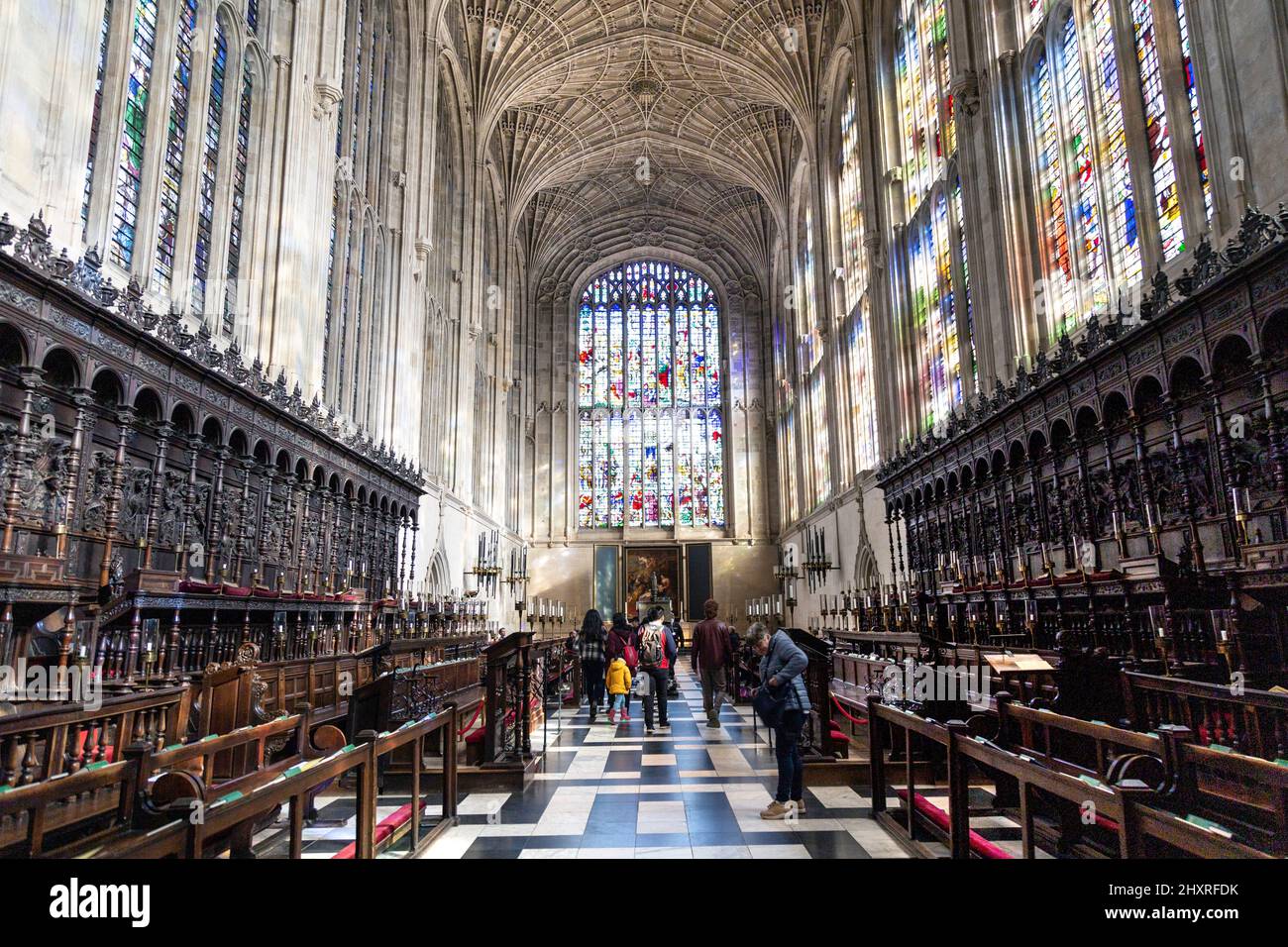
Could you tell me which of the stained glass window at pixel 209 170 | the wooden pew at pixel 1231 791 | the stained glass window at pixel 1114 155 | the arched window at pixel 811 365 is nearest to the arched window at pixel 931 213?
the stained glass window at pixel 1114 155

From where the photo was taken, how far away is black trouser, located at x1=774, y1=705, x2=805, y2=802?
5.41 meters

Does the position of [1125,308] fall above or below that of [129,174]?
below

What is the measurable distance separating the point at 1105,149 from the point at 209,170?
12.5 meters

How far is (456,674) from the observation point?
31.6 ft

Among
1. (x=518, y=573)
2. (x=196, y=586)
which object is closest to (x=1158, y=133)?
(x=196, y=586)

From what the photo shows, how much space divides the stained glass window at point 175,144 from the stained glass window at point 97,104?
1075 millimetres

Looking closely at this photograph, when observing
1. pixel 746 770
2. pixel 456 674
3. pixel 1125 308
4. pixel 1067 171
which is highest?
pixel 1067 171

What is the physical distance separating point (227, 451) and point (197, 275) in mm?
2872

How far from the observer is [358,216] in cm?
1633

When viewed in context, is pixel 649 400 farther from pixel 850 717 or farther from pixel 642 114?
pixel 850 717

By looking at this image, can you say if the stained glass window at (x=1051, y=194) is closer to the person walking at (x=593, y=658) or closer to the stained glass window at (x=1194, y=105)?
the stained glass window at (x=1194, y=105)

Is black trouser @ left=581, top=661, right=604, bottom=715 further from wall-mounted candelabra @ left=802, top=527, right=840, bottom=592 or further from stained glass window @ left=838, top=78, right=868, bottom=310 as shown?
stained glass window @ left=838, top=78, right=868, bottom=310
